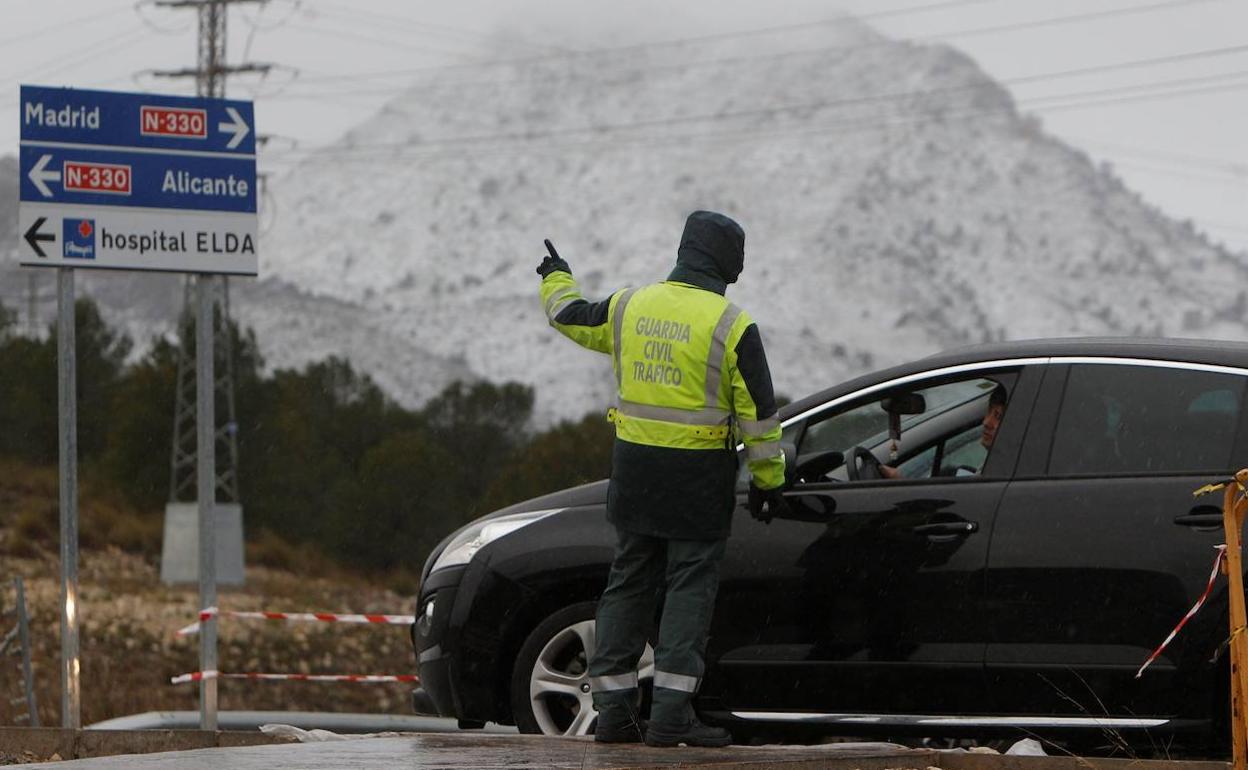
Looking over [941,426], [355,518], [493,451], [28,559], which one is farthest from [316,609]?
[941,426]

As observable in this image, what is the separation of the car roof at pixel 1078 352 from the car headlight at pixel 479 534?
1.00m

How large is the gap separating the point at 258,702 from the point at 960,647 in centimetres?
2345

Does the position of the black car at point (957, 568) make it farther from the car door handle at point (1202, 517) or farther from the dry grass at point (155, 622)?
the dry grass at point (155, 622)

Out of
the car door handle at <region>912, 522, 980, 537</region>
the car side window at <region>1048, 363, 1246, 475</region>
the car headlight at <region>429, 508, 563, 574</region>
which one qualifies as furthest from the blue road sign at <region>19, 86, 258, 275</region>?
the car side window at <region>1048, 363, 1246, 475</region>

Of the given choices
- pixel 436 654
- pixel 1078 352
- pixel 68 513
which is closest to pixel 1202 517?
pixel 1078 352

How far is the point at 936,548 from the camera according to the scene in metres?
6.27

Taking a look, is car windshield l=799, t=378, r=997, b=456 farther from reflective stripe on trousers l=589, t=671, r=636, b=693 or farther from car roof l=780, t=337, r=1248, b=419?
reflective stripe on trousers l=589, t=671, r=636, b=693

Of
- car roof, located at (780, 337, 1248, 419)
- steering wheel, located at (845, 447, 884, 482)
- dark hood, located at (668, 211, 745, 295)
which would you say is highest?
dark hood, located at (668, 211, 745, 295)

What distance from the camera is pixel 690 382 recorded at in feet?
20.2

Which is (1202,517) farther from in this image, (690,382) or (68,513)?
(68,513)

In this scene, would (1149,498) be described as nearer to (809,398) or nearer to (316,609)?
(809,398)

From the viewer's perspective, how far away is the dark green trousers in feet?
19.9

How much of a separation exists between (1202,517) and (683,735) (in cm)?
175

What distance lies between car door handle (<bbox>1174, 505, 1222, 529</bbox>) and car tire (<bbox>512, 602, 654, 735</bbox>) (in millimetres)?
2043
